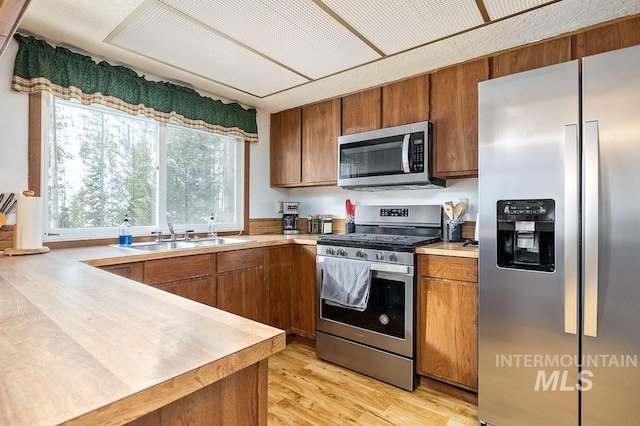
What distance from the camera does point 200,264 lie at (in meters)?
2.22

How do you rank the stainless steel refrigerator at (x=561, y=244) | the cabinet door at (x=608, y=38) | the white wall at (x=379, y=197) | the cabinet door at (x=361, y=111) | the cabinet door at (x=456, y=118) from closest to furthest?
→ the stainless steel refrigerator at (x=561, y=244) → the cabinet door at (x=608, y=38) → the cabinet door at (x=456, y=118) → the white wall at (x=379, y=197) → the cabinet door at (x=361, y=111)

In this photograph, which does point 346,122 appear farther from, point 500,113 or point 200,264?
point 200,264

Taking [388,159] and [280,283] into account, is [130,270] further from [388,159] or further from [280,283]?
[388,159]

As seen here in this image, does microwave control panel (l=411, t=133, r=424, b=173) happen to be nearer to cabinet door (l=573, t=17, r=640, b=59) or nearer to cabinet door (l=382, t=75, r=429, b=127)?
cabinet door (l=382, t=75, r=429, b=127)

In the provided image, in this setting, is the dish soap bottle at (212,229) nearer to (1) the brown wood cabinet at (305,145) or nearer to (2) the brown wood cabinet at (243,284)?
(2) the brown wood cabinet at (243,284)

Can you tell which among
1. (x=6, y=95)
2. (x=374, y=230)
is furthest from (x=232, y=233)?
(x=6, y=95)

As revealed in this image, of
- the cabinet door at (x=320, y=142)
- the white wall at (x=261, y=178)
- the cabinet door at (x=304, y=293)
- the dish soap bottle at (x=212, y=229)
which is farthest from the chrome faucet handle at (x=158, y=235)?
the cabinet door at (x=320, y=142)

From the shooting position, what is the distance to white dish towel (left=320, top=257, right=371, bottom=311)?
221 cm

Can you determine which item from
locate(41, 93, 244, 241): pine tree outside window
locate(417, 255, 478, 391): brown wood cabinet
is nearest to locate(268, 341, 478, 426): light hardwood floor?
locate(417, 255, 478, 391): brown wood cabinet

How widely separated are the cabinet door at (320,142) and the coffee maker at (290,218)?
0.36 m

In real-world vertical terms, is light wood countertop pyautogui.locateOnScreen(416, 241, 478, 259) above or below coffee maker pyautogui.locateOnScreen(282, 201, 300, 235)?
below

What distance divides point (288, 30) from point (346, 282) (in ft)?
5.31

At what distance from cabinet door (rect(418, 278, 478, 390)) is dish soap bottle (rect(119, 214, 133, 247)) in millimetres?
1999

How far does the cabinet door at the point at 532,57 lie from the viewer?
190 cm
